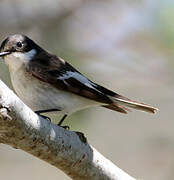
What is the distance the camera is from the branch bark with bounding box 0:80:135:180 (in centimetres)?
237

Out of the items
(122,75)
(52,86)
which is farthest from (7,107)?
(122,75)

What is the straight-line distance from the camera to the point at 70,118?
4.51 metres

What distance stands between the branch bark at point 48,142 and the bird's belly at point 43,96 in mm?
735

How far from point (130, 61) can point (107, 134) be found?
1319mm

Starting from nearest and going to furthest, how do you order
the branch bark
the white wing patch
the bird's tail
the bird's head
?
the branch bark → the bird's tail → the white wing patch → the bird's head

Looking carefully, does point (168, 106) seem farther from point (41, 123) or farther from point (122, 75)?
point (41, 123)

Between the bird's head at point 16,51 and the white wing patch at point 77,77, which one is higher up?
the bird's head at point 16,51

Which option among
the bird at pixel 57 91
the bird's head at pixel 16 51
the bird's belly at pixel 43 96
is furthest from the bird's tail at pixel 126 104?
the bird's head at pixel 16 51

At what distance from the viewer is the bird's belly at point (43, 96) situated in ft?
12.1

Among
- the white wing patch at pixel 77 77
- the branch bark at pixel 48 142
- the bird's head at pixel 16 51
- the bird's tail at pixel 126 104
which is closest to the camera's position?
the branch bark at pixel 48 142

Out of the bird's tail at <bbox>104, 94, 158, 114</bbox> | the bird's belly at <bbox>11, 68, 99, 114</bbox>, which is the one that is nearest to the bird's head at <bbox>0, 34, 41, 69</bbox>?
the bird's belly at <bbox>11, 68, 99, 114</bbox>

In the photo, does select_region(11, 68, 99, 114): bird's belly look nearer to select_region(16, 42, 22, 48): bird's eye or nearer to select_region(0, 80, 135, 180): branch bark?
select_region(16, 42, 22, 48): bird's eye

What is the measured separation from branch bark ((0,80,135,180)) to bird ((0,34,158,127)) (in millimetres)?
689

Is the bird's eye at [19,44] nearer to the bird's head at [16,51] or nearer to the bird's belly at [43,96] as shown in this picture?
the bird's head at [16,51]
